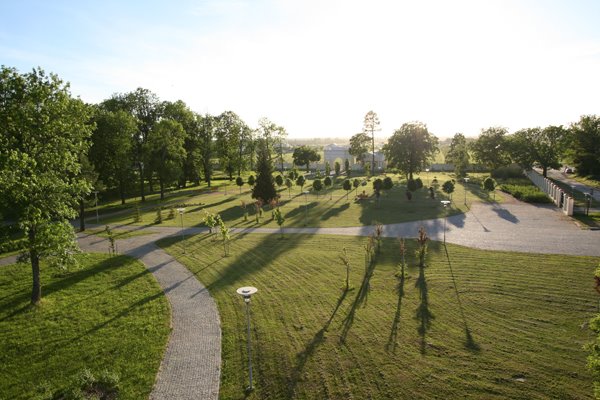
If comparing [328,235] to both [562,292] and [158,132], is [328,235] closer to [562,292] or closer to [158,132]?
[562,292]

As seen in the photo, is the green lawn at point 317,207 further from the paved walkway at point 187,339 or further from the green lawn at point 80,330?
the green lawn at point 80,330

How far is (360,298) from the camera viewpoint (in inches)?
609

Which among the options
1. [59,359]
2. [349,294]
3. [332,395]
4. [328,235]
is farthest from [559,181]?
[59,359]

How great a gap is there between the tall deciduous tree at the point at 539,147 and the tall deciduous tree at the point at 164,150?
1927 inches

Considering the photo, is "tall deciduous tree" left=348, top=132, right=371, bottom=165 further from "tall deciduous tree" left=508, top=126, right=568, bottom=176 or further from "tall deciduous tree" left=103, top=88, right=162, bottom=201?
"tall deciduous tree" left=103, top=88, right=162, bottom=201

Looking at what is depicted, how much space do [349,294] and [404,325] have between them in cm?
317

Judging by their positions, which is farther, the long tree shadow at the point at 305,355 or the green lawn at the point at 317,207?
the green lawn at the point at 317,207

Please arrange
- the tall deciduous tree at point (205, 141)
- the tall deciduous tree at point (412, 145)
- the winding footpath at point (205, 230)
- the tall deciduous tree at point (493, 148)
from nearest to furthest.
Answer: the winding footpath at point (205, 230)
the tall deciduous tree at point (412, 145)
the tall deciduous tree at point (205, 141)
the tall deciduous tree at point (493, 148)

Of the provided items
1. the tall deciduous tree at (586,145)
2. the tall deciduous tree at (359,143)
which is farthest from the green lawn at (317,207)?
the tall deciduous tree at (359,143)

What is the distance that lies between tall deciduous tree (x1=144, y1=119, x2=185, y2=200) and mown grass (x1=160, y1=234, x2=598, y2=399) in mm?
25141

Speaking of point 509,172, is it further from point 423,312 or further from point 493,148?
point 423,312

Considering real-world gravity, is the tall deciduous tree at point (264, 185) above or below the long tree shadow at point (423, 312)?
above

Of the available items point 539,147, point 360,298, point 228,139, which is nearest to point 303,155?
point 228,139

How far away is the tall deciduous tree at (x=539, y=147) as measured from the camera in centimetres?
5656
